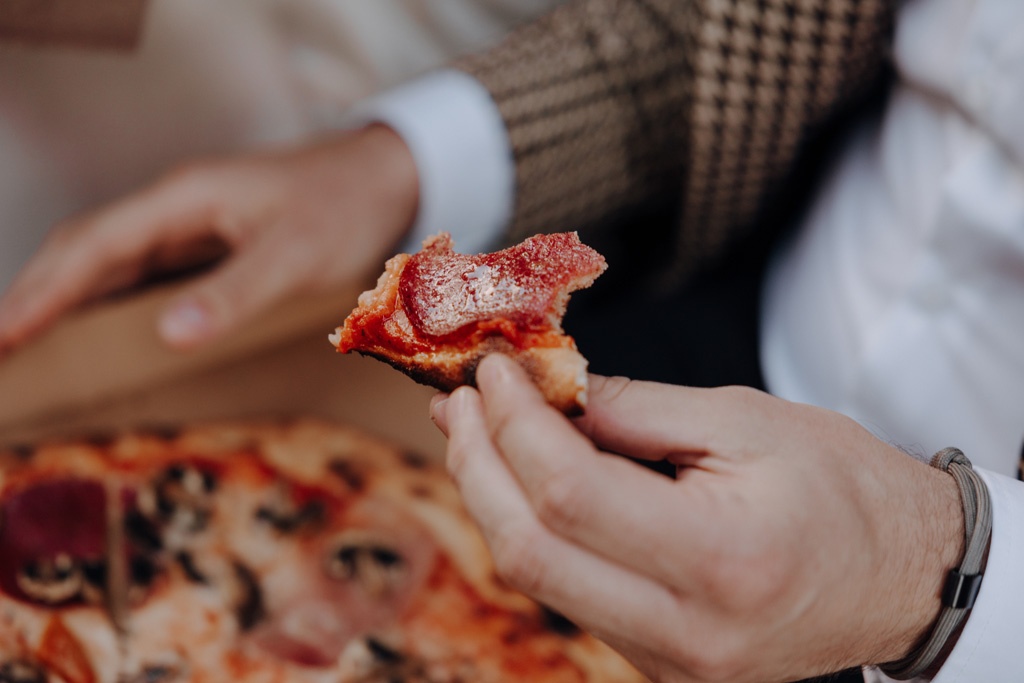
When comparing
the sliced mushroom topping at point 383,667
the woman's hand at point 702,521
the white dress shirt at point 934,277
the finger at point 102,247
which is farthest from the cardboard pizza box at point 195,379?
the woman's hand at point 702,521

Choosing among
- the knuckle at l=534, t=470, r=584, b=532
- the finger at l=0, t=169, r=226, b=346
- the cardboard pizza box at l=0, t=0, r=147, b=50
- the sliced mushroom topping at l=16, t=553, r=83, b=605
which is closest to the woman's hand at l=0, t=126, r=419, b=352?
the finger at l=0, t=169, r=226, b=346

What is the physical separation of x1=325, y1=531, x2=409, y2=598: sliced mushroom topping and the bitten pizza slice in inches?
15.6

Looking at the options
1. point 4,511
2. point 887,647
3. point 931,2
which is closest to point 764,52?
point 931,2

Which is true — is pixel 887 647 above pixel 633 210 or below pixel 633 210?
below

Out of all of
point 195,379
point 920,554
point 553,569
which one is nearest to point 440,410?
point 553,569

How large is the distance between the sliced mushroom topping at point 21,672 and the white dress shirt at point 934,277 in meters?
0.60

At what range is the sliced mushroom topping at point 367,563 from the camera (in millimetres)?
777

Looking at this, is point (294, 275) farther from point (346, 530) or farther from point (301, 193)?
point (346, 530)

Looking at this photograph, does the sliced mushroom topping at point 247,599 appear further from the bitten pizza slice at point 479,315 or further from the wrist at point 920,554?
the wrist at point 920,554

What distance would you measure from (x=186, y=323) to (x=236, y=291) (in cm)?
6

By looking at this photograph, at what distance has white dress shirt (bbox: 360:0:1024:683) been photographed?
1.94ft

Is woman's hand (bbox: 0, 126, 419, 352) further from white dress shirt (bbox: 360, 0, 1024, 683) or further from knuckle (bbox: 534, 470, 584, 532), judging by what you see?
knuckle (bbox: 534, 470, 584, 532)

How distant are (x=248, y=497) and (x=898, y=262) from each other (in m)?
0.65

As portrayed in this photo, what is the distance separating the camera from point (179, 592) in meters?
0.74
